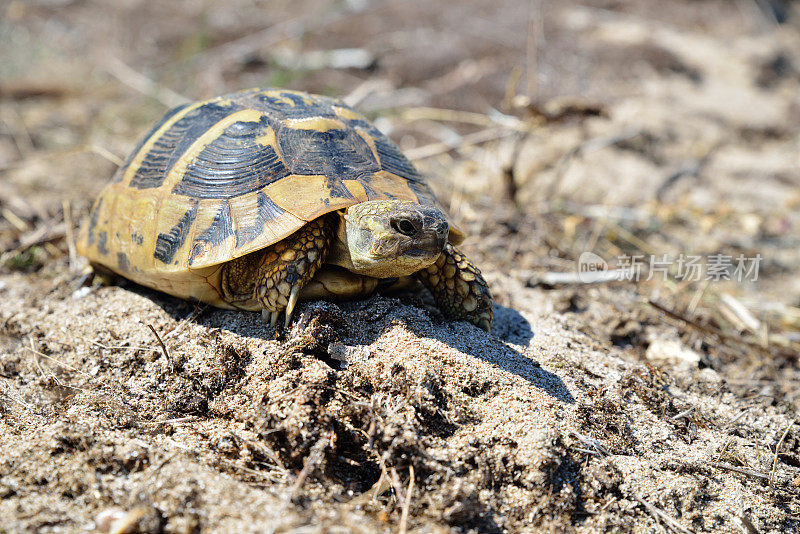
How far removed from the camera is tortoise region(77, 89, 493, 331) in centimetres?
222

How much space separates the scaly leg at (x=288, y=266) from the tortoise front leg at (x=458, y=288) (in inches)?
19.7

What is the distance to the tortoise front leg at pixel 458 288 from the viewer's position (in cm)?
252

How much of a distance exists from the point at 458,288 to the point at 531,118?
206 cm

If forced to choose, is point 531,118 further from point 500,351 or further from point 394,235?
point 394,235

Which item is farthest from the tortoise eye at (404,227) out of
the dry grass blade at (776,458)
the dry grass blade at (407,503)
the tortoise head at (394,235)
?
the dry grass blade at (776,458)

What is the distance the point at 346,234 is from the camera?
230 cm

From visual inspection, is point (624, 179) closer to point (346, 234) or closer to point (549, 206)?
point (549, 206)

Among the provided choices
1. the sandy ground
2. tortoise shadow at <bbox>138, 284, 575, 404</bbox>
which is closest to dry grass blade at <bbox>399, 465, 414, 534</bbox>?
the sandy ground

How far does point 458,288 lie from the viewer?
2529 mm

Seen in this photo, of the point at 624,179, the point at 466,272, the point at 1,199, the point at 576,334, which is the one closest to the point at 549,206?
the point at 624,179

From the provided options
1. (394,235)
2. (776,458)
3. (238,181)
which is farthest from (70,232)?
(776,458)

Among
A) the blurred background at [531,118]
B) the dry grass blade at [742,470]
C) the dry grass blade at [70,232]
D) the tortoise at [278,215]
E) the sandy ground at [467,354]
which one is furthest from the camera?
the blurred background at [531,118]

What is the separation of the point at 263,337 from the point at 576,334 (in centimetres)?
150

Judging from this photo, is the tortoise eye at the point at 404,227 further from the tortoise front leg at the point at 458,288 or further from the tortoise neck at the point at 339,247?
the tortoise front leg at the point at 458,288
